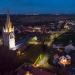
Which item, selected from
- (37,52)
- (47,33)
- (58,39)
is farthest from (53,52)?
(47,33)

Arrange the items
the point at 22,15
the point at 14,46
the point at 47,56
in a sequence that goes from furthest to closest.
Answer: the point at 22,15 < the point at 14,46 < the point at 47,56

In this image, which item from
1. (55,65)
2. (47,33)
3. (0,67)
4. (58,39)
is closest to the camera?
(0,67)

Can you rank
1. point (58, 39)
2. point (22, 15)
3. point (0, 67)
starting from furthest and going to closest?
point (22, 15) < point (58, 39) < point (0, 67)

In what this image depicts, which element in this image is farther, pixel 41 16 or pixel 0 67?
pixel 41 16

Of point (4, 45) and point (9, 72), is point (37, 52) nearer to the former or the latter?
point (4, 45)

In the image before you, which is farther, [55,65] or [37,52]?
[37,52]

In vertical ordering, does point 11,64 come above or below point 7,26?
below

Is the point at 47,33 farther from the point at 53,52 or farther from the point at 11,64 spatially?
the point at 11,64

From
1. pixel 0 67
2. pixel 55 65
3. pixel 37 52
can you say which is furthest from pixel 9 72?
pixel 37 52

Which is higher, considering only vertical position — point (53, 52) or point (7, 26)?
point (7, 26)
